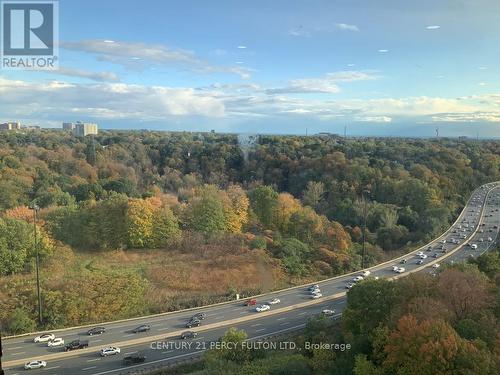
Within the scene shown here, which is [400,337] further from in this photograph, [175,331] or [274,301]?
[274,301]

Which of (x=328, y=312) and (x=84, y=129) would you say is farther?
(x=84, y=129)

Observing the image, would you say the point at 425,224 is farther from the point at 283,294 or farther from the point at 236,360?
the point at 236,360

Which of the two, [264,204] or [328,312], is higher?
[264,204]

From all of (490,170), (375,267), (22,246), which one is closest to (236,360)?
(22,246)

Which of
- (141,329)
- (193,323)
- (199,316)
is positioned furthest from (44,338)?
(199,316)

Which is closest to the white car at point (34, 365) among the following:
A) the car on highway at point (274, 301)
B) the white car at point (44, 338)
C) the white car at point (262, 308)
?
the white car at point (44, 338)

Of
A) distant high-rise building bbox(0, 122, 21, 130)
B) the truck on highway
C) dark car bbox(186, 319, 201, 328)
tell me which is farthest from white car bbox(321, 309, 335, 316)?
distant high-rise building bbox(0, 122, 21, 130)
